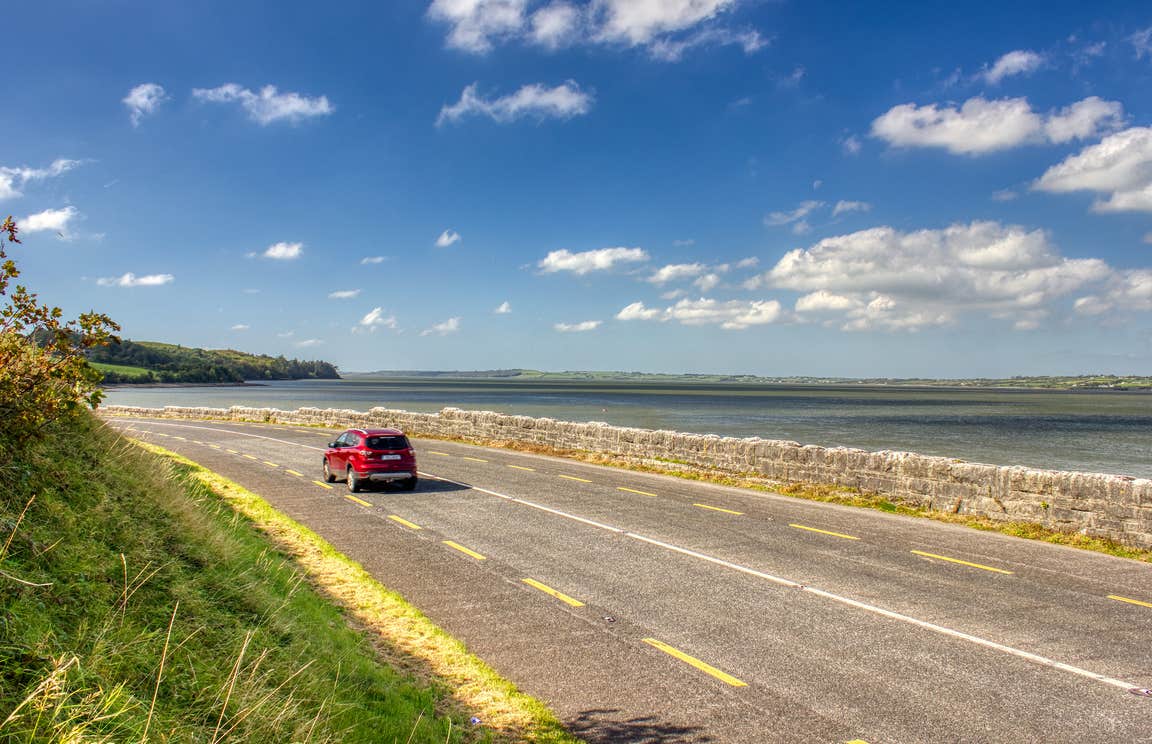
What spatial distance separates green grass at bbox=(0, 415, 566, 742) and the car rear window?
1024cm

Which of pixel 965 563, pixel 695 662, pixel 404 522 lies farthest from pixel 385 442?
pixel 965 563

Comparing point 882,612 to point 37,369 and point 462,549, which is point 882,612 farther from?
point 37,369

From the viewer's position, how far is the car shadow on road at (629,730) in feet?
17.5

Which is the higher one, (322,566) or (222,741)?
(222,741)

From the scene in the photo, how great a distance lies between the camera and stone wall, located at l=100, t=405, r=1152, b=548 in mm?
12297

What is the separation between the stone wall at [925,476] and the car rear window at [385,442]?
857 cm

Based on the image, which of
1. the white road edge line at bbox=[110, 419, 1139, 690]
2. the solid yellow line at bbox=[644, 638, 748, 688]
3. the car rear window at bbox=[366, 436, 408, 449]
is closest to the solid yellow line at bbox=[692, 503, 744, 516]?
the white road edge line at bbox=[110, 419, 1139, 690]

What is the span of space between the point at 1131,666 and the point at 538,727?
6106 mm

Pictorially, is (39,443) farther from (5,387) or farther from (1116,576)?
(1116,576)

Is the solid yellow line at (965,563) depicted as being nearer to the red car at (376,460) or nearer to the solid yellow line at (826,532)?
the solid yellow line at (826,532)

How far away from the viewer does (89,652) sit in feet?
13.3

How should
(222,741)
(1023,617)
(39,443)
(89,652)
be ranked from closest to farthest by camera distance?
(222,741) → (89,652) → (39,443) → (1023,617)

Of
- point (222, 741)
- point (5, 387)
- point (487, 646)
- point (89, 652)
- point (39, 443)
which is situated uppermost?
point (5, 387)

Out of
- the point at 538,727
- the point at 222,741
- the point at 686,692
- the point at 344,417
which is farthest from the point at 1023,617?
the point at 344,417
